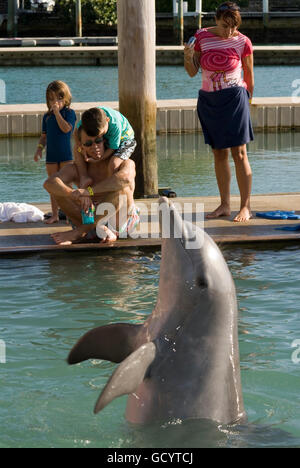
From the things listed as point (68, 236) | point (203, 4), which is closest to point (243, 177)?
point (68, 236)

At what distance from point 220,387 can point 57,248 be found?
3164mm

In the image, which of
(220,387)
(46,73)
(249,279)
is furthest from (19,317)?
(46,73)

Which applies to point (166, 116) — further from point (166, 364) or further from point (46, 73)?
point (46, 73)

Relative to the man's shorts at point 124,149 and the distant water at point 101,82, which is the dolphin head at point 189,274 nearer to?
the man's shorts at point 124,149

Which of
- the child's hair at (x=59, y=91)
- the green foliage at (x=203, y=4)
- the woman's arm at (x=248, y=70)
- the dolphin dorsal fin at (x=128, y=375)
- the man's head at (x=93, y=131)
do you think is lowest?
the dolphin dorsal fin at (x=128, y=375)

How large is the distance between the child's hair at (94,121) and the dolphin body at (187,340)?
2.68 m

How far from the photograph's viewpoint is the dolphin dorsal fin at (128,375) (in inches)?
121

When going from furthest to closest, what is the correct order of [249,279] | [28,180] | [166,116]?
[166,116] < [28,180] < [249,279]

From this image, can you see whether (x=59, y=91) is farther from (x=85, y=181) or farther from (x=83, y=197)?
(x=83, y=197)

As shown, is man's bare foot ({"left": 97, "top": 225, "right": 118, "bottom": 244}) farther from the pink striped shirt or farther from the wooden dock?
the pink striped shirt

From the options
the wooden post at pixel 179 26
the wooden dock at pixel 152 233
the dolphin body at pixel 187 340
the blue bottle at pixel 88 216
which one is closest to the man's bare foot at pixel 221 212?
the wooden dock at pixel 152 233

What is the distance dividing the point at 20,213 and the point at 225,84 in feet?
6.62

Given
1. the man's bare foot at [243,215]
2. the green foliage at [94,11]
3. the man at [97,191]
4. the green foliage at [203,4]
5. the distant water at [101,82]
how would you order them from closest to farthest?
the man at [97,191] → the man's bare foot at [243,215] → the distant water at [101,82] → the green foliage at [94,11] → the green foliage at [203,4]

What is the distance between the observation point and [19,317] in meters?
5.32
